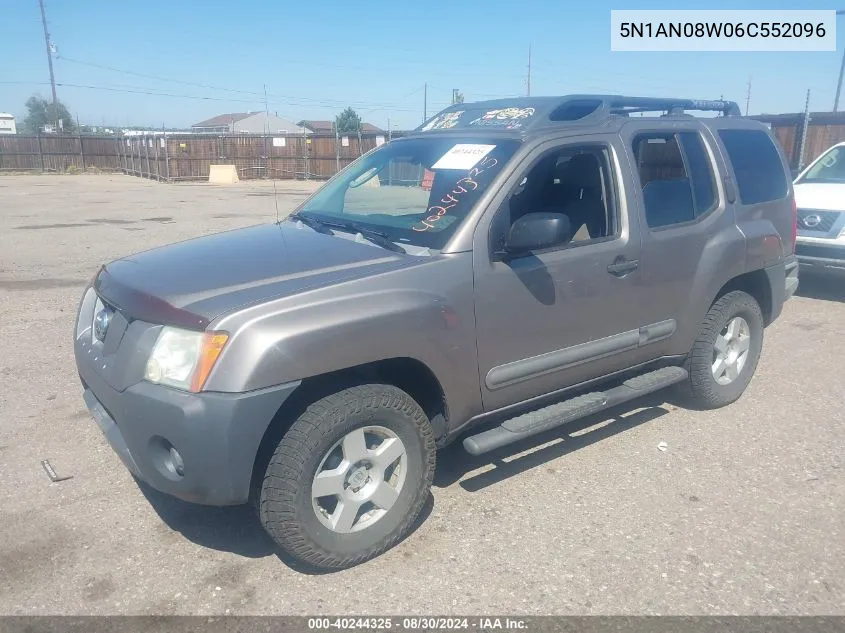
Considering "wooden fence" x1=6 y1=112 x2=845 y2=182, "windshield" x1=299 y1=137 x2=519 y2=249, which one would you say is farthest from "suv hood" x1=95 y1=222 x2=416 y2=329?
"wooden fence" x1=6 y1=112 x2=845 y2=182

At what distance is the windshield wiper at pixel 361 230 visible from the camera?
346 cm

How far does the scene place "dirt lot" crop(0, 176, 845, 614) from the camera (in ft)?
9.50

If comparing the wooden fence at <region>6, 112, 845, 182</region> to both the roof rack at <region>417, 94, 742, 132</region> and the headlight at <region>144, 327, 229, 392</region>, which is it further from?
the headlight at <region>144, 327, 229, 392</region>

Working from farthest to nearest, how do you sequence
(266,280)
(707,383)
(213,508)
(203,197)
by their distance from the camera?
(203,197) → (707,383) → (213,508) → (266,280)

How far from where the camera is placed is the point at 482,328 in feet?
11.0

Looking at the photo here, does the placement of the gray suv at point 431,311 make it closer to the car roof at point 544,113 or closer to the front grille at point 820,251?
the car roof at point 544,113

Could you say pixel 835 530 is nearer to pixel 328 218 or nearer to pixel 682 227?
pixel 682 227

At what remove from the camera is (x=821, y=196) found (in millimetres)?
8320

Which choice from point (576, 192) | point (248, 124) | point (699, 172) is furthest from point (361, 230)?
point (248, 124)

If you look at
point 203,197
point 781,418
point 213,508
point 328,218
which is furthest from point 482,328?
point 203,197

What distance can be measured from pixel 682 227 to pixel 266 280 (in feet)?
8.56

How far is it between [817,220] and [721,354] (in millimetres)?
4301

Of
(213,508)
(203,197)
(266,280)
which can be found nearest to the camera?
(266,280)

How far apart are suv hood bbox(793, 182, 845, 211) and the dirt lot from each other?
11.7 feet
